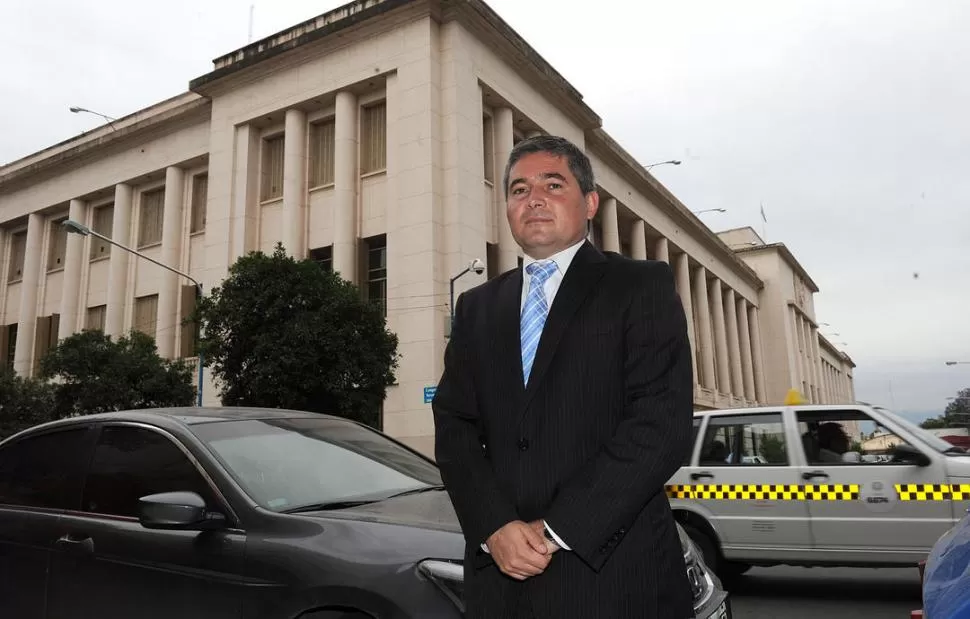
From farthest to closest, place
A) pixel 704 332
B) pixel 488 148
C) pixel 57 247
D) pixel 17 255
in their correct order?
pixel 704 332 < pixel 17 255 < pixel 57 247 < pixel 488 148

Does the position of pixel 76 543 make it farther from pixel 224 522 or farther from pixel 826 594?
pixel 826 594

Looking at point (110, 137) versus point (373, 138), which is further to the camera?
point (110, 137)

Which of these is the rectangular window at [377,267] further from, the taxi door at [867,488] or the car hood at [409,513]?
the car hood at [409,513]

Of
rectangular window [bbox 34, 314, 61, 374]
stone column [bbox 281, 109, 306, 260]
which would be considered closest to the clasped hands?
stone column [bbox 281, 109, 306, 260]

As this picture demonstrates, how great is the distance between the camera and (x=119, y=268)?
33312 mm

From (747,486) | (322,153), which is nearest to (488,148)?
(322,153)

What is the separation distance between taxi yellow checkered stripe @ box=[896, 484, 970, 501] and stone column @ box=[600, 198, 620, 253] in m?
30.4

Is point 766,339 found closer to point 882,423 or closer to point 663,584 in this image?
point 882,423

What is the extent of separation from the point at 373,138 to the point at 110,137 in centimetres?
1576

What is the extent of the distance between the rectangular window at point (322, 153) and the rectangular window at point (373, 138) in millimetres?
1405

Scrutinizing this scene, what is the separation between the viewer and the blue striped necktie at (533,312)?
2.17 metres

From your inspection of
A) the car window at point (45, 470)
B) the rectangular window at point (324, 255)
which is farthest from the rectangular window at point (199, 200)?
the car window at point (45, 470)

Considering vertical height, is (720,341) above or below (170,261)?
below

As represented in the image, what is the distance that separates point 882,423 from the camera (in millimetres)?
6609
